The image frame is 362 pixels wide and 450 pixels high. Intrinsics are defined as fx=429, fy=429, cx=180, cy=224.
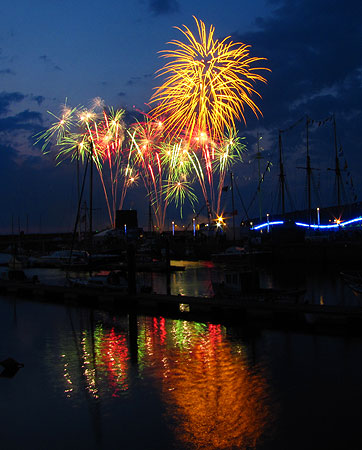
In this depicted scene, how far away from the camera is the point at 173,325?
2883 centimetres

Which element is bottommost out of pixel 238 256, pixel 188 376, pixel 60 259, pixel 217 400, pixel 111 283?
pixel 217 400

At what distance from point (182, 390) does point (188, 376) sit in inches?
65.5

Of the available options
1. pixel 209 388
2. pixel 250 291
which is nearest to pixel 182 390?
pixel 209 388

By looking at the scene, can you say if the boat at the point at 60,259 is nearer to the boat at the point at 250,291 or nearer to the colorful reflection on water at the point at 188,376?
the boat at the point at 250,291

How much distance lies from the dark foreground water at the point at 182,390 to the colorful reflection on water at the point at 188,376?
45mm

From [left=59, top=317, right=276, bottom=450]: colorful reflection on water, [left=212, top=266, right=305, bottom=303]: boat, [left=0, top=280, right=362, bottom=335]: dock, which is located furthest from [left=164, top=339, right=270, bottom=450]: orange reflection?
[left=212, top=266, right=305, bottom=303]: boat

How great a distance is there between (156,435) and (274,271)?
5220 cm

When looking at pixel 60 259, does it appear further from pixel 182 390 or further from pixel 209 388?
pixel 209 388

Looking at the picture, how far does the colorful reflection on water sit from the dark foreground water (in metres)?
0.04

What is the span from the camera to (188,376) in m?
18.8

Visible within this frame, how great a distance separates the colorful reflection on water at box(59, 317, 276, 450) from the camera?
13.9 metres

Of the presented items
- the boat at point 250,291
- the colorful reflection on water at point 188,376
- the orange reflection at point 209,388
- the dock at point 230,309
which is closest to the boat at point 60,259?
the dock at point 230,309

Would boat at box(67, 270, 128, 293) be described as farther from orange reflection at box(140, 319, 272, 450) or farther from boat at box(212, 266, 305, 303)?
orange reflection at box(140, 319, 272, 450)

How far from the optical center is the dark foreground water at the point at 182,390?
13.5m
